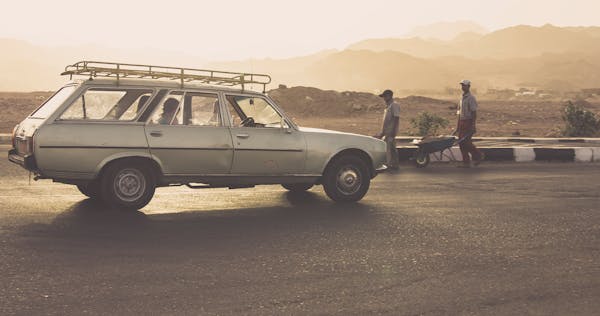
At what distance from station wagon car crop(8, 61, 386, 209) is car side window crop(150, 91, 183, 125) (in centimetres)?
1

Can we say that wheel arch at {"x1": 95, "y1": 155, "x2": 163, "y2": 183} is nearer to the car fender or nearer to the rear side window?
the car fender

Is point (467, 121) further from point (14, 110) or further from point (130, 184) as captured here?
point (14, 110)

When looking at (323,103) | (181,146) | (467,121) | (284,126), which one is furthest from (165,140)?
(323,103)

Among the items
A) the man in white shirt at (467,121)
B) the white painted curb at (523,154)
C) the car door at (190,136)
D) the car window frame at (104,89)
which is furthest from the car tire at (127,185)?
the white painted curb at (523,154)

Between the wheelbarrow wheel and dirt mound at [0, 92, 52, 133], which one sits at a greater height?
dirt mound at [0, 92, 52, 133]

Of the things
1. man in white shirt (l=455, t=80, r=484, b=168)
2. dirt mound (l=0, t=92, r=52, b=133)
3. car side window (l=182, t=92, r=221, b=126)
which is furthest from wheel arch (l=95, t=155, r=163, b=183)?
dirt mound (l=0, t=92, r=52, b=133)

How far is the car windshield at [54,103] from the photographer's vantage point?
8.77 m

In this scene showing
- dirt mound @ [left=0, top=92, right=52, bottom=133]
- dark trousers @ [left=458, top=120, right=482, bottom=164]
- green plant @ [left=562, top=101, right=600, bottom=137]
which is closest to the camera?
dark trousers @ [left=458, top=120, right=482, bottom=164]

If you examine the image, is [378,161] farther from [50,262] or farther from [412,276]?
[50,262]

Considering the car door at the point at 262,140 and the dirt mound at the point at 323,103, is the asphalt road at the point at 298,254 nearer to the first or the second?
the car door at the point at 262,140

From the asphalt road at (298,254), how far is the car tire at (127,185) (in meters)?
0.18

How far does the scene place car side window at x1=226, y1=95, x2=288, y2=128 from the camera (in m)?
9.88

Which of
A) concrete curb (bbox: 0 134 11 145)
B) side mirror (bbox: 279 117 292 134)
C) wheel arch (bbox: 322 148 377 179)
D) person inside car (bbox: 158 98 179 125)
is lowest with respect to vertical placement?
concrete curb (bbox: 0 134 11 145)

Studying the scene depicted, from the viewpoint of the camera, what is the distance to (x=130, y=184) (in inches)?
351
